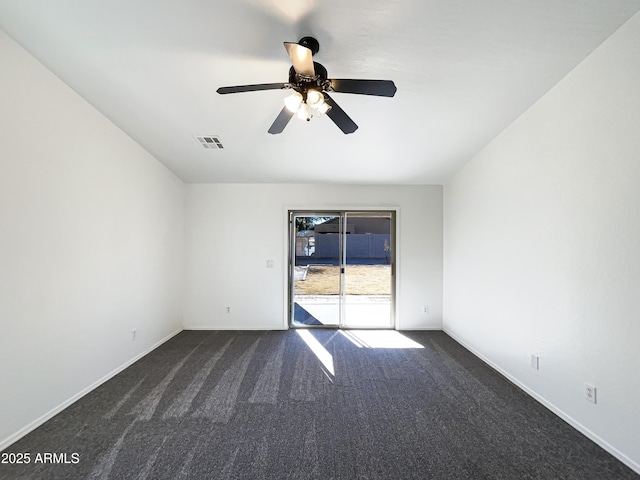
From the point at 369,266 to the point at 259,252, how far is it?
6.23 ft

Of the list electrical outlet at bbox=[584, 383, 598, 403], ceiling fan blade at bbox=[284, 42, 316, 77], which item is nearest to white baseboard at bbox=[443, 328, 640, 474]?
electrical outlet at bbox=[584, 383, 598, 403]

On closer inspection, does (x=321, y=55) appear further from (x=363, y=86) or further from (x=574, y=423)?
(x=574, y=423)

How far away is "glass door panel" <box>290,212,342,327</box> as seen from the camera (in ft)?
14.8

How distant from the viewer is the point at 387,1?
1580 millimetres

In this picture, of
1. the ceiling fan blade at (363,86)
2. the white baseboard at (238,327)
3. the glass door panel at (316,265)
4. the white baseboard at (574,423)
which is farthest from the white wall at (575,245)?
the white baseboard at (238,327)

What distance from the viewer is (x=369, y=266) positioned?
184 inches

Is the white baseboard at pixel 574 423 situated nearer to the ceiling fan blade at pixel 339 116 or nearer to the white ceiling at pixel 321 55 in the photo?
the white ceiling at pixel 321 55

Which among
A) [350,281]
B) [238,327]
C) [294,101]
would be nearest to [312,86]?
[294,101]

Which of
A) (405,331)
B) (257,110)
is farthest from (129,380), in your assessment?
(405,331)

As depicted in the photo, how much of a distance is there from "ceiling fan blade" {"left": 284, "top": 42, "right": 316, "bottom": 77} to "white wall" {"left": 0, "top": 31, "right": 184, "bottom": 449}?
207 centimetres

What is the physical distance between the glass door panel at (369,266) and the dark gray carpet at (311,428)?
1449 millimetres

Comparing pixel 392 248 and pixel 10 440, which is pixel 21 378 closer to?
pixel 10 440

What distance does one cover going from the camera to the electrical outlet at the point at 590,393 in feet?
6.23

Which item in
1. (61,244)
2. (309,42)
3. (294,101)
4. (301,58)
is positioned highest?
(309,42)
